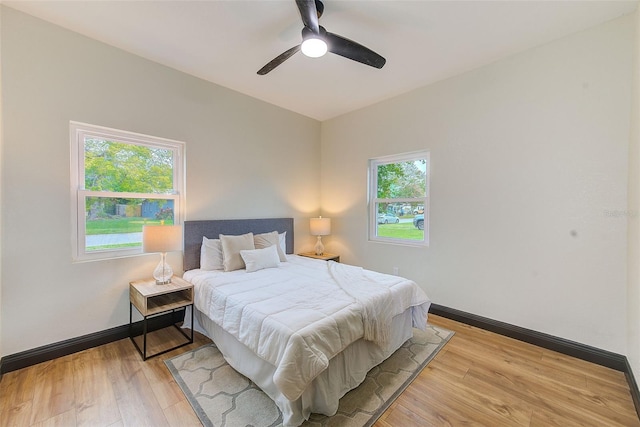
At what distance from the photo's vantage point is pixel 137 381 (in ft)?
6.22

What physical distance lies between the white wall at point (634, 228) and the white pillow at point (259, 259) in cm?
289

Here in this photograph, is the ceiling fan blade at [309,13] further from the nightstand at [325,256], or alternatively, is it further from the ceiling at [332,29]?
the nightstand at [325,256]

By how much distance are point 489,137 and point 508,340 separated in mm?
2048

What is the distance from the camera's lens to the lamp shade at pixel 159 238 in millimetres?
2287

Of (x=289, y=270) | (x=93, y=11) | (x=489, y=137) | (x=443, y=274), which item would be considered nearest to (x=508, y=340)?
(x=443, y=274)

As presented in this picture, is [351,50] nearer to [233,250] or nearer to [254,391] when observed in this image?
[233,250]

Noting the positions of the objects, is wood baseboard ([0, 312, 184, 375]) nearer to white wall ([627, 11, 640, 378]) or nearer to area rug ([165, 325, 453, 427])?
area rug ([165, 325, 453, 427])

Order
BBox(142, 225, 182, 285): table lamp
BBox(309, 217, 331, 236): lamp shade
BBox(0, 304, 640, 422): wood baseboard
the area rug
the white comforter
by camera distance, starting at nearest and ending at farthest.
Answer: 1. the white comforter
2. the area rug
3. BBox(0, 304, 640, 422): wood baseboard
4. BBox(142, 225, 182, 285): table lamp
5. BBox(309, 217, 331, 236): lamp shade

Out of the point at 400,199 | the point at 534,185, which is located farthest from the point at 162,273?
the point at 534,185

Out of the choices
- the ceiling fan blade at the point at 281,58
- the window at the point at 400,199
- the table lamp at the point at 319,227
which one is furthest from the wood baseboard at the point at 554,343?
the ceiling fan blade at the point at 281,58

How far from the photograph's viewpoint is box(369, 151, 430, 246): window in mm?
3285

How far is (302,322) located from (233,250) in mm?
1538

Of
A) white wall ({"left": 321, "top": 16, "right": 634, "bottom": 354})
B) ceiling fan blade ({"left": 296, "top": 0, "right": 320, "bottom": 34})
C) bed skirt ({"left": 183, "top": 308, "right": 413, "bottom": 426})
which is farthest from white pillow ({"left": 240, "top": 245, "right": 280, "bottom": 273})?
ceiling fan blade ({"left": 296, "top": 0, "right": 320, "bottom": 34})

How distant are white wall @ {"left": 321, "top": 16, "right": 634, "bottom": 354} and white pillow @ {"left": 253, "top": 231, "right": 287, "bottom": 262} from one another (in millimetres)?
1554
